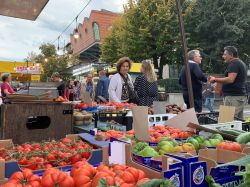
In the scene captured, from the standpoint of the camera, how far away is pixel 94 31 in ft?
132

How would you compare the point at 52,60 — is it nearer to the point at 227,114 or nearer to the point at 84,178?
the point at 227,114

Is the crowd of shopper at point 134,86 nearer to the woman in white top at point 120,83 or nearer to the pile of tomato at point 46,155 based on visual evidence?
the woman in white top at point 120,83

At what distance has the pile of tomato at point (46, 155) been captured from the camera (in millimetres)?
2240

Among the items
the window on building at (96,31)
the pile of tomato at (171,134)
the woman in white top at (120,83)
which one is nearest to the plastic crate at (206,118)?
the pile of tomato at (171,134)

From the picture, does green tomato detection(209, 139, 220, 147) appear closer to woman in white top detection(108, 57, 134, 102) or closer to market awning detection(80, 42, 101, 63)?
woman in white top detection(108, 57, 134, 102)

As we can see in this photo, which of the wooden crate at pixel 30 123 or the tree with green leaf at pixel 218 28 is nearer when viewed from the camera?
the wooden crate at pixel 30 123

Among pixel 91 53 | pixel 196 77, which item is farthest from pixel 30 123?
pixel 91 53

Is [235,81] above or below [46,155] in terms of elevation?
above

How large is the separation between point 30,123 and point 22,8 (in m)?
1.51

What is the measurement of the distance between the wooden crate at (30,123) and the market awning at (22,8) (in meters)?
1.18

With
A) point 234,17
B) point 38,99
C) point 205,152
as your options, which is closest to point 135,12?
point 234,17

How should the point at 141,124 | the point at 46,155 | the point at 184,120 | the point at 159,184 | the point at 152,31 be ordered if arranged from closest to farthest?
1. the point at 159,184
2. the point at 46,155
3. the point at 141,124
4. the point at 184,120
5. the point at 152,31

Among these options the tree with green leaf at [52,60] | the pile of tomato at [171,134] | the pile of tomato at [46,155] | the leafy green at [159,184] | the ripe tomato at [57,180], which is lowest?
the pile of tomato at [46,155]

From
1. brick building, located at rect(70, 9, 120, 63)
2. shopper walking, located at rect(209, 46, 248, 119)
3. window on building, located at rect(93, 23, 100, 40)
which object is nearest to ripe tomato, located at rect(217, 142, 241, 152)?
shopper walking, located at rect(209, 46, 248, 119)
